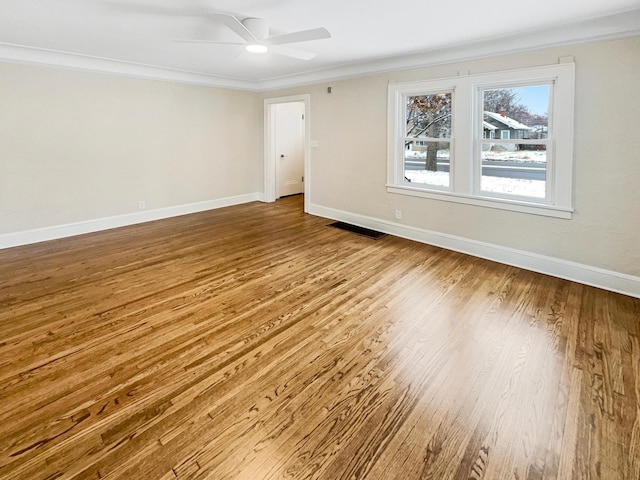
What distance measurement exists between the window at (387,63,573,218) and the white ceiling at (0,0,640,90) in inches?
13.6

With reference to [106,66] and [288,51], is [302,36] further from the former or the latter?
[106,66]

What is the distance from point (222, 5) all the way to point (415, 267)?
3154mm

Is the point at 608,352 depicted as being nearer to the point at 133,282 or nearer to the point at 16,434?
the point at 16,434

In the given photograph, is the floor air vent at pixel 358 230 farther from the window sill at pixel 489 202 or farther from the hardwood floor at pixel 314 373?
the hardwood floor at pixel 314 373

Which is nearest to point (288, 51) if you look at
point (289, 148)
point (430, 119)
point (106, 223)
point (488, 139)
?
point (430, 119)

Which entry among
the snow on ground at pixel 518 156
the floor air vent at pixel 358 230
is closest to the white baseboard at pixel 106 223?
the floor air vent at pixel 358 230

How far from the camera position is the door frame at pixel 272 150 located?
6430mm

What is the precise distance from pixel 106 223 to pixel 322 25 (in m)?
4.37

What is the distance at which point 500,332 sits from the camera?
2.72 meters

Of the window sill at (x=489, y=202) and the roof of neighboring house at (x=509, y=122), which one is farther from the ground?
the roof of neighboring house at (x=509, y=122)

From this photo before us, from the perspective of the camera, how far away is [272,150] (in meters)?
7.42

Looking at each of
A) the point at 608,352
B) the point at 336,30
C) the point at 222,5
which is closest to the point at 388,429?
the point at 608,352

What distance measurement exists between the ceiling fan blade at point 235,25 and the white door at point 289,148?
170 inches

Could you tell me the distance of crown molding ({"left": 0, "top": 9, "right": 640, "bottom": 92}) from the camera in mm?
3213
